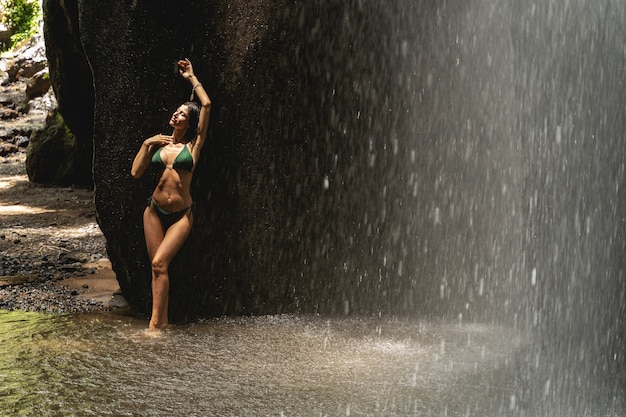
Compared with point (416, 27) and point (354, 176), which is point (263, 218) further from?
point (416, 27)

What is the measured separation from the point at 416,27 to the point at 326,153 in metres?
1.23

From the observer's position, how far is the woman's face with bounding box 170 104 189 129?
5594mm

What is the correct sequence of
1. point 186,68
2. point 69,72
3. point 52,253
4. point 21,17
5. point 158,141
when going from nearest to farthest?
1. point 158,141
2. point 186,68
3. point 52,253
4. point 69,72
5. point 21,17

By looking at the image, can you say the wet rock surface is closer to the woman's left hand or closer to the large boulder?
the large boulder

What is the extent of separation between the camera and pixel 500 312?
21.0ft

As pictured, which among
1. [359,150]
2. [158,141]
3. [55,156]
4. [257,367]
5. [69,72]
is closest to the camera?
[257,367]

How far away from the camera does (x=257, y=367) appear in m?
4.58

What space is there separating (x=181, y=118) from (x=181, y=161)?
31cm

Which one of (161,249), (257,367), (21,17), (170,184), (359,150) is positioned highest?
(21,17)

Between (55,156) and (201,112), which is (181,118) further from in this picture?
(55,156)

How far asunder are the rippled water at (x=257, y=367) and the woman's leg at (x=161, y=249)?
235 mm

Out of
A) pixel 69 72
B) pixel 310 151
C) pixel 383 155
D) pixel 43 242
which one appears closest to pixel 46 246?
pixel 43 242

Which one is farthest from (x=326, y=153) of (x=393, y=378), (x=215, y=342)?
(x=393, y=378)

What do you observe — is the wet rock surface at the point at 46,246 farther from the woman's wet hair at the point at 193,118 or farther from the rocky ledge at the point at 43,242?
the woman's wet hair at the point at 193,118
